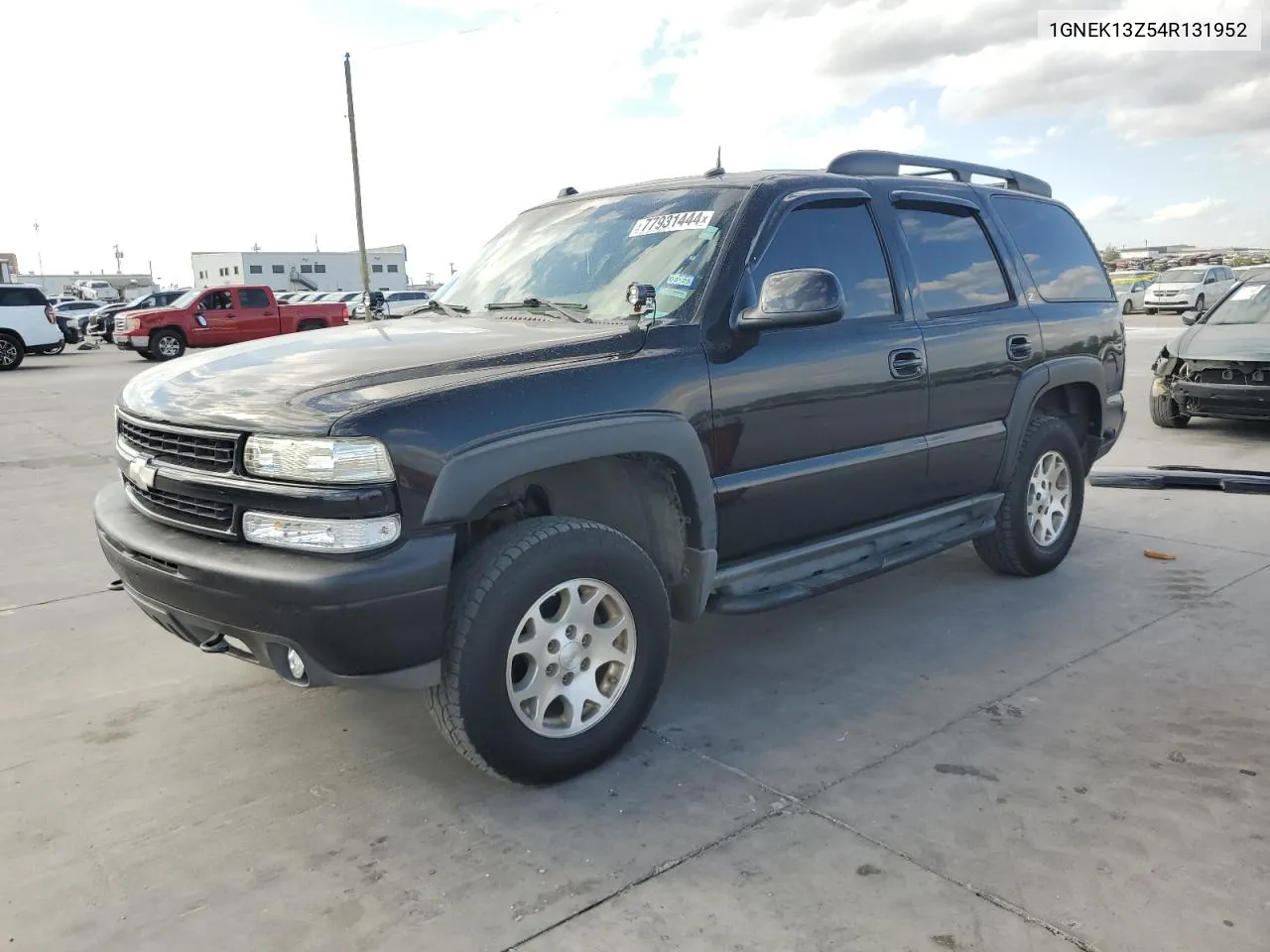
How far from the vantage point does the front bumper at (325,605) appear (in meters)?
2.60

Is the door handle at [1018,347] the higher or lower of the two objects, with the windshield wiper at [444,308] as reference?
lower

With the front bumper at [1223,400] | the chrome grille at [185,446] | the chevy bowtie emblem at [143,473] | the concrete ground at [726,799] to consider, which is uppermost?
the chrome grille at [185,446]

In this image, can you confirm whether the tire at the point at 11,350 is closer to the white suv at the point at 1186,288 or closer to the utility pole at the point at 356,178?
the utility pole at the point at 356,178

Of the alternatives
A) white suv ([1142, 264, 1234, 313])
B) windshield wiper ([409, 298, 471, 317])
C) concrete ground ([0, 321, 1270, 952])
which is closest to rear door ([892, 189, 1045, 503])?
concrete ground ([0, 321, 1270, 952])

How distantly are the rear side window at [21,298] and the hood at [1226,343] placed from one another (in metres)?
22.8

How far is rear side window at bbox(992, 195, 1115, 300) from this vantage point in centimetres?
498

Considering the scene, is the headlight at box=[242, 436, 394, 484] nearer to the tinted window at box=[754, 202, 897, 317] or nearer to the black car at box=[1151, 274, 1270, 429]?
the tinted window at box=[754, 202, 897, 317]

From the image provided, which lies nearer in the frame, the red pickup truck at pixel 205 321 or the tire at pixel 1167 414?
the tire at pixel 1167 414

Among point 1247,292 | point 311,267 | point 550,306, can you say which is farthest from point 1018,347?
point 311,267

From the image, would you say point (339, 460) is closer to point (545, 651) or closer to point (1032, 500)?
point (545, 651)

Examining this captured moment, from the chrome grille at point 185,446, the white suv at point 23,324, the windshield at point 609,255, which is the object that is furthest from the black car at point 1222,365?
the white suv at point 23,324

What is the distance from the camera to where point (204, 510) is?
2924 mm

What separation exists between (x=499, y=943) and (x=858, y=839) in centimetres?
102

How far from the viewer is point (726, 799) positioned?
9.82ft
